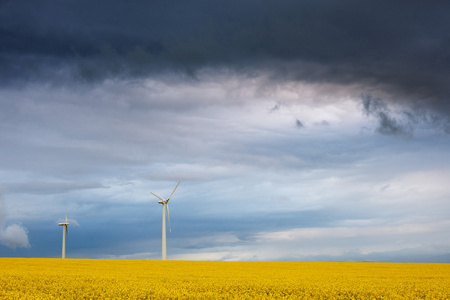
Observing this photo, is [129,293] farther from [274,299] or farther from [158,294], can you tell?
[274,299]

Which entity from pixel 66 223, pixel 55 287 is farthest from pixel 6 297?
pixel 66 223

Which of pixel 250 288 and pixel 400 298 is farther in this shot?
pixel 250 288

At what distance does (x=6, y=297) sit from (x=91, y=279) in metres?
11.6

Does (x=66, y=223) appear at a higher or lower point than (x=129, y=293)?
higher

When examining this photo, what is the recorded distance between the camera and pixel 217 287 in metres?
29.3

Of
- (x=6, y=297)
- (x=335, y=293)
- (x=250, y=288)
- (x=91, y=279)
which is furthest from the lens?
(x=91, y=279)

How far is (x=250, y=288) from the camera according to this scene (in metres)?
29.1

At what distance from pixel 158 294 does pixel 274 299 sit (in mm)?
6792

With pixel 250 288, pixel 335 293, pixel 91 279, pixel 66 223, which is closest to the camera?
pixel 335 293

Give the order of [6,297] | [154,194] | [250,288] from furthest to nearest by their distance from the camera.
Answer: [154,194] → [250,288] → [6,297]

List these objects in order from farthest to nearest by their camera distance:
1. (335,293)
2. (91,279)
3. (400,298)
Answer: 1. (91,279)
2. (335,293)
3. (400,298)

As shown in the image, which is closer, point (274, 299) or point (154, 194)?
point (274, 299)

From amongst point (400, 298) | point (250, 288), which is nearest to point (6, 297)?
point (250, 288)

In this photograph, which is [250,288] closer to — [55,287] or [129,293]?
[129,293]
